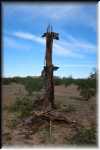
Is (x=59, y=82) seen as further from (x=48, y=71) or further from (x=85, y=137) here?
(x=85, y=137)

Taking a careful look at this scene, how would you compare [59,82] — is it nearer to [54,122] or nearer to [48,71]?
[48,71]

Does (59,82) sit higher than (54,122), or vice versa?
(59,82)

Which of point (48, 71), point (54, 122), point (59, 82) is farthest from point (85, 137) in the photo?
point (48, 71)

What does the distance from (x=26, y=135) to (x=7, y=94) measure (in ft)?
1.78

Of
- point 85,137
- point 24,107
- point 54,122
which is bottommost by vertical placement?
point 85,137

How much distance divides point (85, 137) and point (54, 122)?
0.41 m

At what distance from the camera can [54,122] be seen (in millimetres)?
6160

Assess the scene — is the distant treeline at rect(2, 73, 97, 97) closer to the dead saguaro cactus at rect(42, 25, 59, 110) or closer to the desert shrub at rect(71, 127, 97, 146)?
the dead saguaro cactus at rect(42, 25, 59, 110)

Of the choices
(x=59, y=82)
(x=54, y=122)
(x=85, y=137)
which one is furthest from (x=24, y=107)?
(x=85, y=137)

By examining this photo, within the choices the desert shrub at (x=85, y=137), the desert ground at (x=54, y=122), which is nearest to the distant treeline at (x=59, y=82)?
the desert ground at (x=54, y=122)

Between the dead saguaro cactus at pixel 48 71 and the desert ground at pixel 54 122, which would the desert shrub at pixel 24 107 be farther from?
the dead saguaro cactus at pixel 48 71

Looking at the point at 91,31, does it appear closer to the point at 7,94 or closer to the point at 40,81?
the point at 40,81

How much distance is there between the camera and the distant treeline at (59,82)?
611 cm

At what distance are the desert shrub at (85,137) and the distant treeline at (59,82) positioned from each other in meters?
0.43
